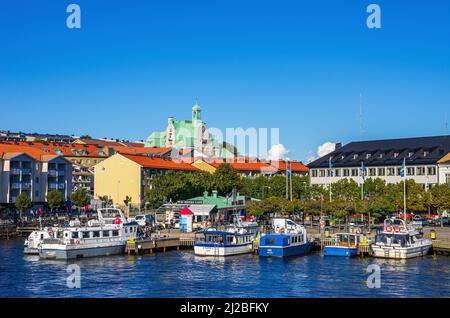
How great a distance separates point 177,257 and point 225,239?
5798 mm

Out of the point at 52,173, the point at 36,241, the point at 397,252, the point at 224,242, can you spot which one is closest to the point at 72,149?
the point at 52,173

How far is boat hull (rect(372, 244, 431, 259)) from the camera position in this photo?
2753 inches

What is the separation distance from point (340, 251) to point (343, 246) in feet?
2.80

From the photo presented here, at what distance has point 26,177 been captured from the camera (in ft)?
442

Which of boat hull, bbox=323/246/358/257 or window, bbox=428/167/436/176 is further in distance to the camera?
window, bbox=428/167/436/176

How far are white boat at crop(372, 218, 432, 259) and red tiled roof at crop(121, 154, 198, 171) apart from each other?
9113 cm

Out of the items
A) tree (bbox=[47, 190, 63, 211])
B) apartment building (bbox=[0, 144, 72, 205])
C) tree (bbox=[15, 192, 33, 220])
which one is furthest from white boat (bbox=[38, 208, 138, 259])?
apartment building (bbox=[0, 144, 72, 205])

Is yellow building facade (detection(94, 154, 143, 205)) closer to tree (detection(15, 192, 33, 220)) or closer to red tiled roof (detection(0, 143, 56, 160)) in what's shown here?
red tiled roof (detection(0, 143, 56, 160))

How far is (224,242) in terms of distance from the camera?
74.9 m

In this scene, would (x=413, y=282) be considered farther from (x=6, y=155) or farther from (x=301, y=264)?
(x=6, y=155)

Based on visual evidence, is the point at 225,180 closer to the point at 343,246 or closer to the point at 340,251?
the point at 343,246
